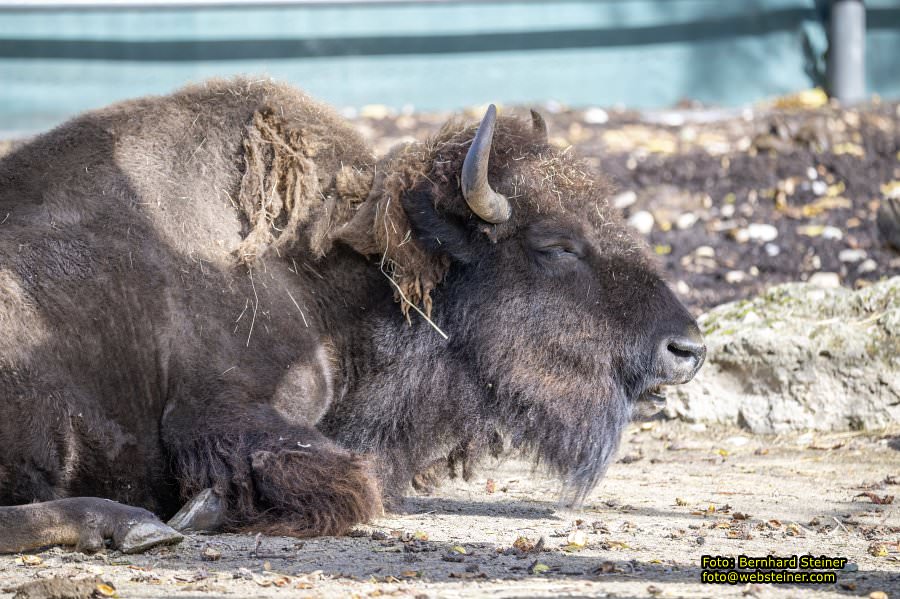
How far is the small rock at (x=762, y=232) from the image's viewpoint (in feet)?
30.2

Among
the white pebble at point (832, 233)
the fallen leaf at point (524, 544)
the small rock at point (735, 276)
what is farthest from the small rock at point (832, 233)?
the fallen leaf at point (524, 544)

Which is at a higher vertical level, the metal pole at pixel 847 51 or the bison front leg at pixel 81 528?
the metal pole at pixel 847 51

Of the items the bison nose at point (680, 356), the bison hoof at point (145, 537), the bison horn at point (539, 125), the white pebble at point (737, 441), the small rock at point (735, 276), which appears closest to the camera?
the bison hoof at point (145, 537)

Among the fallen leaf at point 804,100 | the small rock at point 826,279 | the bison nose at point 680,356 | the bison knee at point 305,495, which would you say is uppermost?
the fallen leaf at point 804,100

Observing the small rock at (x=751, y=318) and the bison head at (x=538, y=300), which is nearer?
the bison head at (x=538, y=300)

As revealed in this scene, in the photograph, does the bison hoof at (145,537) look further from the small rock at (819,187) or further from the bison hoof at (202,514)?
the small rock at (819,187)

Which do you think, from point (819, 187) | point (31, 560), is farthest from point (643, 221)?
point (31, 560)

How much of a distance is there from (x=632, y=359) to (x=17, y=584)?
2.61 meters

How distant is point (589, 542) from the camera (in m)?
4.12

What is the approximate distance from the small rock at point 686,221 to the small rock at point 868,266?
5.11 feet

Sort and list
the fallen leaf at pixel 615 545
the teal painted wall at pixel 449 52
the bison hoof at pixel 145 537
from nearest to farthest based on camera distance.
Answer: the bison hoof at pixel 145 537, the fallen leaf at pixel 615 545, the teal painted wall at pixel 449 52

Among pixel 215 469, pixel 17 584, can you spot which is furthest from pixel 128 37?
pixel 17 584

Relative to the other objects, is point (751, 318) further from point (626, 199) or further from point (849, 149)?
point (849, 149)

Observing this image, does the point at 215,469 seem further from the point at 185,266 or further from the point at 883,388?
the point at 883,388
